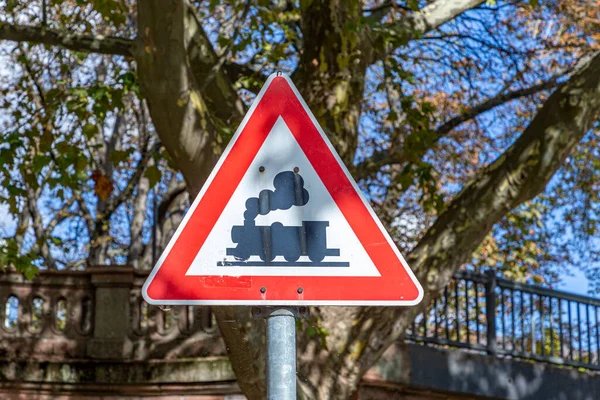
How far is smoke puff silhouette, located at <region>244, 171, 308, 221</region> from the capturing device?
2902mm

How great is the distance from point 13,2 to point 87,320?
12.2ft

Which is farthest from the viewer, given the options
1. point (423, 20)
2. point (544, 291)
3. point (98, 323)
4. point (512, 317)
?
point (544, 291)

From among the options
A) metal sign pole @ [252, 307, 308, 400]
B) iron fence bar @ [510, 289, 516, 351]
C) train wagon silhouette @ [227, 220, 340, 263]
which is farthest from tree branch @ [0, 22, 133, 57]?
iron fence bar @ [510, 289, 516, 351]

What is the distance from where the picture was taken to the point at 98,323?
10.3 metres

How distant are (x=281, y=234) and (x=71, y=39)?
17.9 feet

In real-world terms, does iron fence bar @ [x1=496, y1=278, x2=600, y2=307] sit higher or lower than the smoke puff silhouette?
higher

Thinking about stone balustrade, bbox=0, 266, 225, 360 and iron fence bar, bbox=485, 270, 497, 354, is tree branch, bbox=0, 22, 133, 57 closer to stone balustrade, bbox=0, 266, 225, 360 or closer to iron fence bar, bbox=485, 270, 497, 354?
stone balustrade, bbox=0, 266, 225, 360

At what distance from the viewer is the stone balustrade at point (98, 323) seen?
10180 mm

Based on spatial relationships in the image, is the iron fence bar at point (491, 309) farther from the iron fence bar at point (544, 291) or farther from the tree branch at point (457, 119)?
the tree branch at point (457, 119)

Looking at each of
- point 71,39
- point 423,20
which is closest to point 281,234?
point 71,39

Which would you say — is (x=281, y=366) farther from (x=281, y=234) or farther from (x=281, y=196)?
(x=281, y=196)

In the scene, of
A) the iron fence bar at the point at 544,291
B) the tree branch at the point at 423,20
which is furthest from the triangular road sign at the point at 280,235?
the iron fence bar at the point at 544,291

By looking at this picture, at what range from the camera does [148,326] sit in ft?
33.8

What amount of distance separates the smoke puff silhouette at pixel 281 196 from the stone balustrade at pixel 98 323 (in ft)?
24.0
